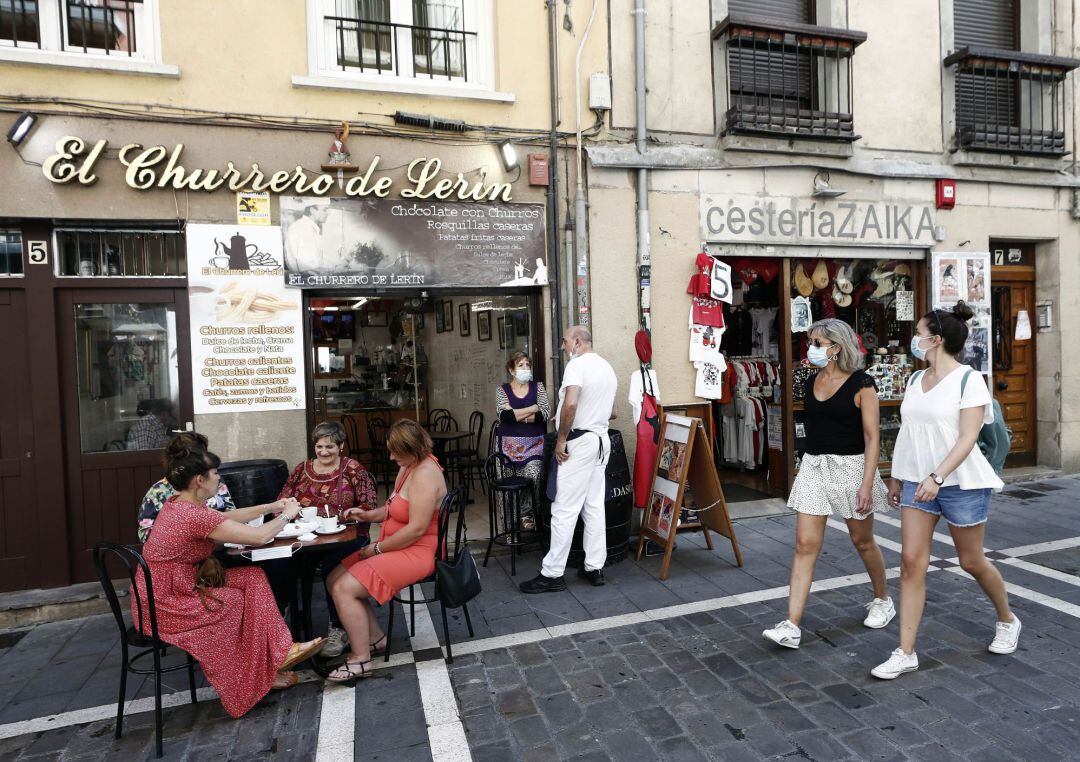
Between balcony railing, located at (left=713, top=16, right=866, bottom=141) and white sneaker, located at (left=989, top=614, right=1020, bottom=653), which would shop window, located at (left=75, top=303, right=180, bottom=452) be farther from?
white sneaker, located at (left=989, top=614, right=1020, bottom=653)

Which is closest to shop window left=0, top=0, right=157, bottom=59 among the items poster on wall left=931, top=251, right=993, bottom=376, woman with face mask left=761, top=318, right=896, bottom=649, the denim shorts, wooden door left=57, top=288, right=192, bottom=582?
wooden door left=57, top=288, right=192, bottom=582

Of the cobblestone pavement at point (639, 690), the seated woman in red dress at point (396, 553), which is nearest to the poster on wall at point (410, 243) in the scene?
the seated woman in red dress at point (396, 553)

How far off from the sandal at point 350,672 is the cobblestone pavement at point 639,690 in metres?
0.07

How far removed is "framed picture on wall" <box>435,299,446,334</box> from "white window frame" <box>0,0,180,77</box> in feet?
16.7

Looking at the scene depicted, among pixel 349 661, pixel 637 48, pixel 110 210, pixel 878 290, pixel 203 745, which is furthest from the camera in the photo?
pixel 878 290

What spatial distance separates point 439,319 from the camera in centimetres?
1026

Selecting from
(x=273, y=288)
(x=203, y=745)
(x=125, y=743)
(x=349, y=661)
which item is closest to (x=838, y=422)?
(x=349, y=661)

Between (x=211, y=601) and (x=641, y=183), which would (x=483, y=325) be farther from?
(x=211, y=601)

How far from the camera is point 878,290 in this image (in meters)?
7.92

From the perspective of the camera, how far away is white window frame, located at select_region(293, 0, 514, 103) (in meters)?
5.85

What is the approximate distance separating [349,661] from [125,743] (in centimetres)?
109

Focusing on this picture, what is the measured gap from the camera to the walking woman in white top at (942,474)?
3535 mm

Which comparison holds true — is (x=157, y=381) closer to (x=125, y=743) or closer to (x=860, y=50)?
(x=125, y=743)

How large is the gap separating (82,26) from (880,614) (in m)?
7.24
